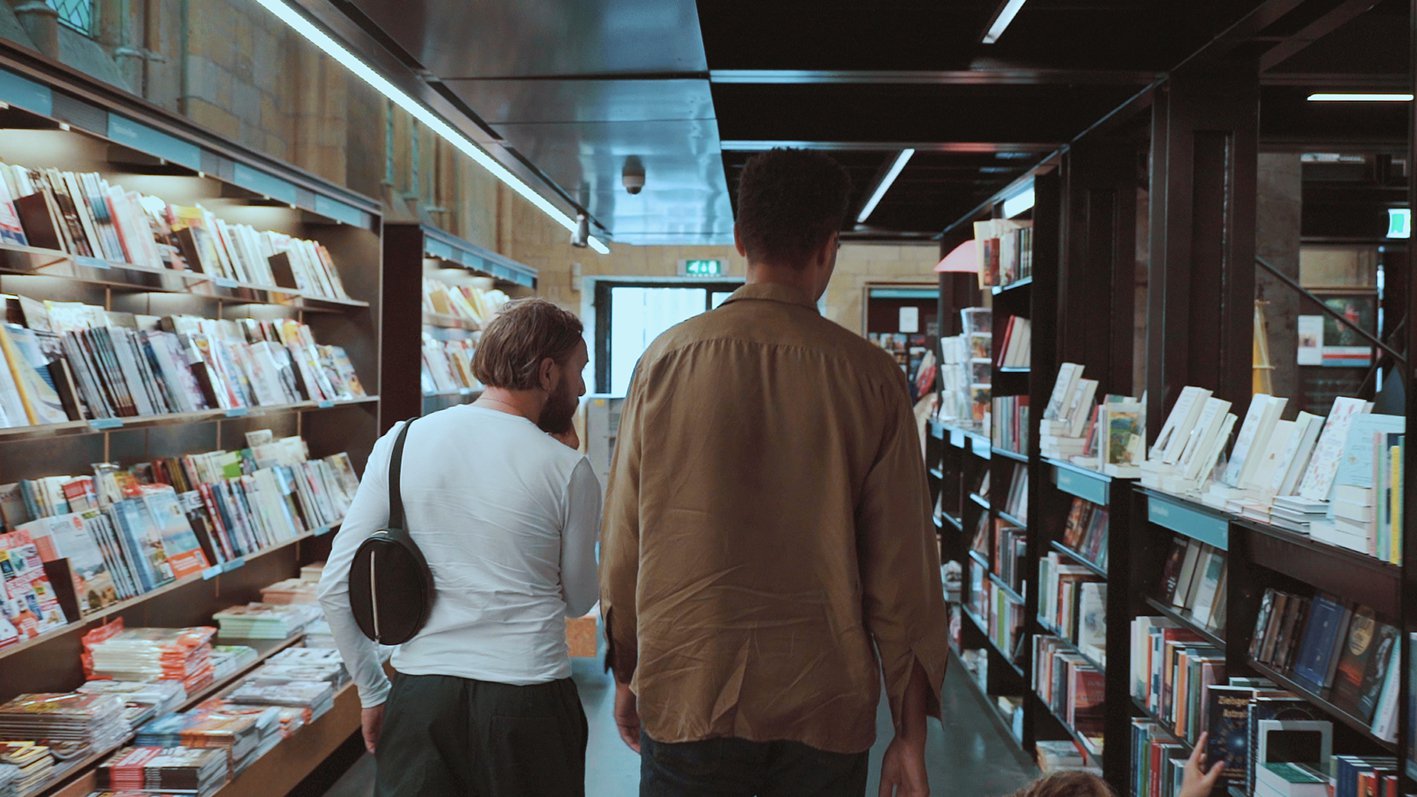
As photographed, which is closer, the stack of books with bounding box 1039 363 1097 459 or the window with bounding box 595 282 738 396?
the stack of books with bounding box 1039 363 1097 459

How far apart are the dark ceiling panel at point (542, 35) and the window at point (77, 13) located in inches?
80.5

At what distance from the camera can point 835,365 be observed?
1.76 m

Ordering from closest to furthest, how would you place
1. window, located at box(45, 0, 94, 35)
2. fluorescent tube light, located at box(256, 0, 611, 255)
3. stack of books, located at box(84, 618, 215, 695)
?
fluorescent tube light, located at box(256, 0, 611, 255), stack of books, located at box(84, 618, 215, 695), window, located at box(45, 0, 94, 35)

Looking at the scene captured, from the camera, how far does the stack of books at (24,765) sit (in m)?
2.95

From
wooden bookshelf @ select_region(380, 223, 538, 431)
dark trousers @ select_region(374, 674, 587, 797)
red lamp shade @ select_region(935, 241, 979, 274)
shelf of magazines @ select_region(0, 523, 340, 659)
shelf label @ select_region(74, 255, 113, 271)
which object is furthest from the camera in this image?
red lamp shade @ select_region(935, 241, 979, 274)

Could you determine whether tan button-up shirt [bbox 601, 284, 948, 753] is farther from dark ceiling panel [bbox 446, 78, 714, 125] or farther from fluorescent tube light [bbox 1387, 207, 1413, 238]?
fluorescent tube light [bbox 1387, 207, 1413, 238]

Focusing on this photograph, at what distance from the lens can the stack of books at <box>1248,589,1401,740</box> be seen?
8.19 ft

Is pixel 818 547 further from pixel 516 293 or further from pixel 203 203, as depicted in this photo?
pixel 516 293

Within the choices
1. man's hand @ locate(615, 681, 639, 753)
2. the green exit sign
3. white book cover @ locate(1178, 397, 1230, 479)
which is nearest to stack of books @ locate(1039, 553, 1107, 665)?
white book cover @ locate(1178, 397, 1230, 479)

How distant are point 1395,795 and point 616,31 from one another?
124 inches

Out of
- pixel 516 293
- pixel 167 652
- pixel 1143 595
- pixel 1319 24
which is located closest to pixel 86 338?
pixel 167 652

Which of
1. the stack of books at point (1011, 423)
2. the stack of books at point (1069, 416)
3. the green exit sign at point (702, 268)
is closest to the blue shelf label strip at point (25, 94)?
the stack of books at point (1069, 416)

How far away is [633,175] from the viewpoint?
6.48 m

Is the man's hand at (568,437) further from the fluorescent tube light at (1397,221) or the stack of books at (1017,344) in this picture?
the fluorescent tube light at (1397,221)
